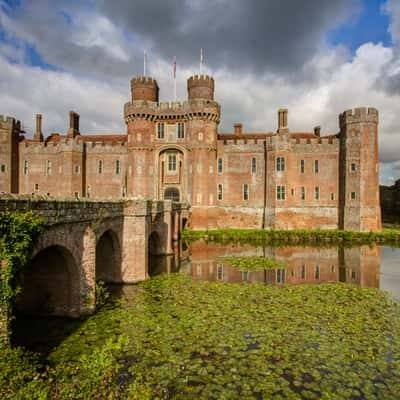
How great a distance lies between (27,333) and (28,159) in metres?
37.7

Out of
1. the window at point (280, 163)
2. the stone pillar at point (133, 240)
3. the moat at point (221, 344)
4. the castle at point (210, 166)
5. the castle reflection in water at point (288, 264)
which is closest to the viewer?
the moat at point (221, 344)

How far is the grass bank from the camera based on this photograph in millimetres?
32250

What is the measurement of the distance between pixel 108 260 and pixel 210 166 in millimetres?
23572

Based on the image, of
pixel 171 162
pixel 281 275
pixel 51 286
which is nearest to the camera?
pixel 51 286

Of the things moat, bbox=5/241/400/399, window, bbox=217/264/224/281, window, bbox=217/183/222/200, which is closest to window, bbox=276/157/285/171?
window, bbox=217/183/222/200

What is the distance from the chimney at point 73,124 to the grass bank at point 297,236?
23.2 metres

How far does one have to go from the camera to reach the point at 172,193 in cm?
4025

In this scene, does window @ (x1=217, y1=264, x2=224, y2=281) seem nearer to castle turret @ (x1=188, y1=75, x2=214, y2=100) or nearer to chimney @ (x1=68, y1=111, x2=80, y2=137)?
castle turret @ (x1=188, y1=75, x2=214, y2=100)

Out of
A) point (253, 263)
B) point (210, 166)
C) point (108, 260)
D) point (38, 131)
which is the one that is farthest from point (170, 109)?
point (108, 260)

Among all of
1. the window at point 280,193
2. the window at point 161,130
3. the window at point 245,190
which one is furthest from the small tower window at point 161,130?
the window at point 280,193

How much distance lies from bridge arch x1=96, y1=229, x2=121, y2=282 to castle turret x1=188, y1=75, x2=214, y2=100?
87.8ft

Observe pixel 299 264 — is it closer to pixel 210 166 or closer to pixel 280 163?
pixel 280 163

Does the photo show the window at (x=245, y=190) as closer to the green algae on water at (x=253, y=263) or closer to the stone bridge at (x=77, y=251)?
the green algae on water at (x=253, y=263)

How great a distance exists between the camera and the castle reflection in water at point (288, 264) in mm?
18000
